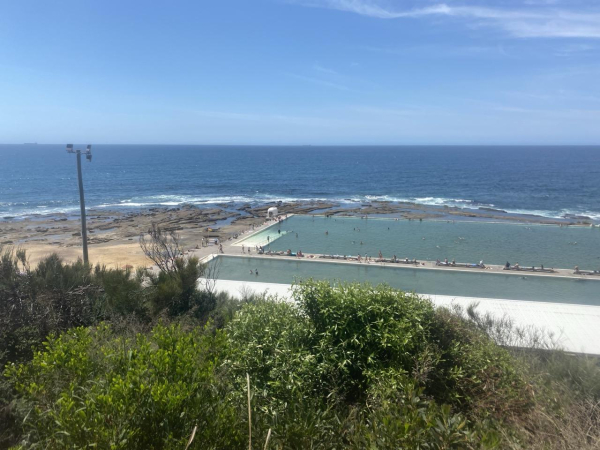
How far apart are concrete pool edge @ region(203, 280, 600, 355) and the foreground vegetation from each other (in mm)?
3886

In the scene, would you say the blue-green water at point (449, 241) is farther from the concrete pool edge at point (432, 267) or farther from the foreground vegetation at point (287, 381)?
the foreground vegetation at point (287, 381)

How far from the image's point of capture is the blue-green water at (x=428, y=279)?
17031 millimetres

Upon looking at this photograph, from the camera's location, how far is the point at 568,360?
26.5 ft

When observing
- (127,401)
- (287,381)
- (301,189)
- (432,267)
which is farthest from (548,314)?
(301,189)

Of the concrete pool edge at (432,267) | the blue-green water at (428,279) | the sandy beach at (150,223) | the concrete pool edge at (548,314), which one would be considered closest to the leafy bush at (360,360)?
the concrete pool edge at (548,314)

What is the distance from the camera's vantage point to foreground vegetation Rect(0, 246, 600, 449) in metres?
3.67

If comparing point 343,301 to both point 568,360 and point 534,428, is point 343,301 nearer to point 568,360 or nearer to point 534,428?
point 534,428

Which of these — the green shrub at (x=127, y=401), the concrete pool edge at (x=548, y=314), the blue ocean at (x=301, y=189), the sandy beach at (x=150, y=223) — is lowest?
the sandy beach at (x=150, y=223)

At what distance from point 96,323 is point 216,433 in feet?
21.6

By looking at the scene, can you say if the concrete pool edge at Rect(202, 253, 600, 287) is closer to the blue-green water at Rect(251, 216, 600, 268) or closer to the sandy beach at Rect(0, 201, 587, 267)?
the blue-green water at Rect(251, 216, 600, 268)

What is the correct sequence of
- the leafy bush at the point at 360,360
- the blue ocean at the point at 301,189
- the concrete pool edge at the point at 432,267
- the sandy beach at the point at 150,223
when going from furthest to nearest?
the blue ocean at the point at 301,189 → the sandy beach at the point at 150,223 → the concrete pool edge at the point at 432,267 → the leafy bush at the point at 360,360

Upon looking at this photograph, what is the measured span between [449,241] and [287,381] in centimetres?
2530

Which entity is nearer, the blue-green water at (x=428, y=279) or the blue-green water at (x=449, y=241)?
the blue-green water at (x=428, y=279)

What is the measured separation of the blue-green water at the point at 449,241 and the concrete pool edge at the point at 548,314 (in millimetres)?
8372
